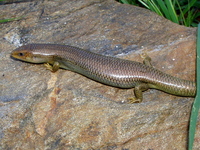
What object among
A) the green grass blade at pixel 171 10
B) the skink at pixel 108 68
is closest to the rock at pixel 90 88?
the skink at pixel 108 68

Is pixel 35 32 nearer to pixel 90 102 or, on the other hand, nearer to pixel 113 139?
pixel 90 102

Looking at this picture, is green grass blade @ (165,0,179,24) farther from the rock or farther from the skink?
the skink

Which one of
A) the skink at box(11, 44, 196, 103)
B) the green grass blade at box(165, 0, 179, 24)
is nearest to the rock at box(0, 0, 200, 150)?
the skink at box(11, 44, 196, 103)

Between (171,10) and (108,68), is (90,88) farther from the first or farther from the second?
(171,10)

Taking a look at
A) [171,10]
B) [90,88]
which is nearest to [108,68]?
[90,88]

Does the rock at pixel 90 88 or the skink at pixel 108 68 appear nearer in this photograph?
the rock at pixel 90 88

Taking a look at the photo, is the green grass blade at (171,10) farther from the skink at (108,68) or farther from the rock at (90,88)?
the skink at (108,68)
